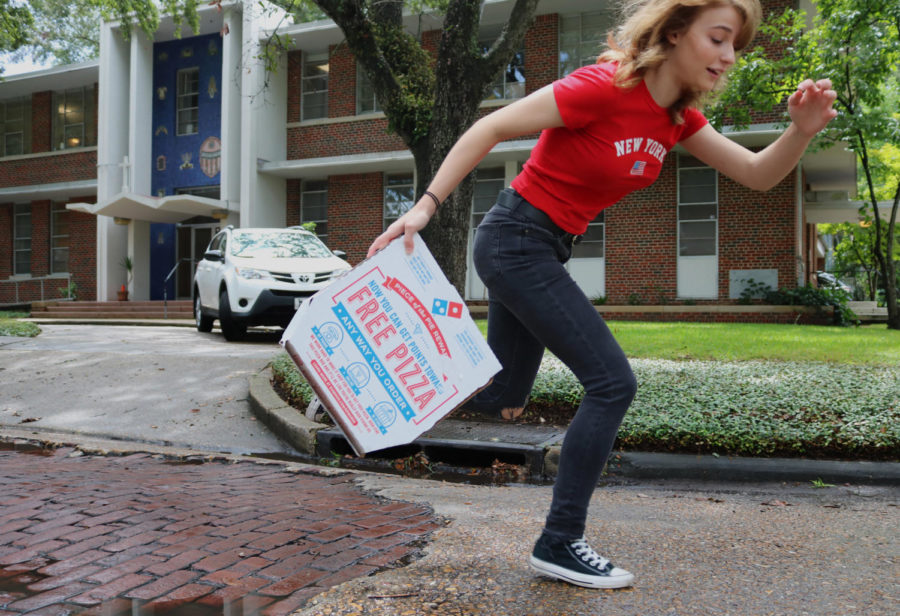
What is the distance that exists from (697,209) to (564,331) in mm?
16643

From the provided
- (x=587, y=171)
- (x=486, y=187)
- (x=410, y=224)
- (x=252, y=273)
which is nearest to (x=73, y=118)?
(x=486, y=187)

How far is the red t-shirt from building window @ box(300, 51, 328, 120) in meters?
20.3

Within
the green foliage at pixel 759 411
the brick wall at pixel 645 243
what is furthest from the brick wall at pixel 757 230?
the green foliage at pixel 759 411

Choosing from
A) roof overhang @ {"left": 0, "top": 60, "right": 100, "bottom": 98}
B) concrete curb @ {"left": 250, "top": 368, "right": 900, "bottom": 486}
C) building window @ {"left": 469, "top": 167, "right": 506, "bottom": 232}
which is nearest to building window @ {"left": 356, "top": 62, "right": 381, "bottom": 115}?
building window @ {"left": 469, "top": 167, "right": 506, "bottom": 232}

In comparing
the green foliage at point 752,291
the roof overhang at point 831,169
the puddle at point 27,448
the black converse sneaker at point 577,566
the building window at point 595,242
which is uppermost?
the roof overhang at point 831,169

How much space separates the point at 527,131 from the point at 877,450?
3299 millimetres

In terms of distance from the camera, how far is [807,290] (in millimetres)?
16641

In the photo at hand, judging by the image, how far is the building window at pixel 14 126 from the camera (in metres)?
26.6

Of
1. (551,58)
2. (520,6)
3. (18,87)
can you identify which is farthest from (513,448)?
(18,87)

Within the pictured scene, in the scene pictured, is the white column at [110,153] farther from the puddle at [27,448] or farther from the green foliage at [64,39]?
the puddle at [27,448]

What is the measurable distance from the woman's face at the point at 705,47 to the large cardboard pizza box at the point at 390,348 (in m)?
1.08

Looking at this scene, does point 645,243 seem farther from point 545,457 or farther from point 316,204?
point 545,457

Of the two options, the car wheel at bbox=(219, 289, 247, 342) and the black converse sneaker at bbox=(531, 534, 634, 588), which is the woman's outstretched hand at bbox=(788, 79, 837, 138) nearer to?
the black converse sneaker at bbox=(531, 534, 634, 588)

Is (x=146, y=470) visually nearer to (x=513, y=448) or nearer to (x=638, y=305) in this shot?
(x=513, y=448)
